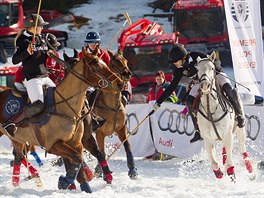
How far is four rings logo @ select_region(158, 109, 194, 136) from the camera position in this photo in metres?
17.5

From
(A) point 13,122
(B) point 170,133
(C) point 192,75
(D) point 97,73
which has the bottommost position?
(B) point 170,133

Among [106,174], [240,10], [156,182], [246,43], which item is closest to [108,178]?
[106,174]

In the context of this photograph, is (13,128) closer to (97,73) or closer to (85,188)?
(85,188)

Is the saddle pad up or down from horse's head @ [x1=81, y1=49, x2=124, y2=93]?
down

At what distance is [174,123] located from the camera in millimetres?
17828

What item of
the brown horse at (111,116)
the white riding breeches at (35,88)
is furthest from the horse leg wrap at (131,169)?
the white riding breeches at (35,88)

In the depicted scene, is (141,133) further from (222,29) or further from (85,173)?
(222,29)

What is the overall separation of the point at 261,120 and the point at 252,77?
94 cm

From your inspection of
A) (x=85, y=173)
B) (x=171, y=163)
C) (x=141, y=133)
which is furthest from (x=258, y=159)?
(x=85, y=173)

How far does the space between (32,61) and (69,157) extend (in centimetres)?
159

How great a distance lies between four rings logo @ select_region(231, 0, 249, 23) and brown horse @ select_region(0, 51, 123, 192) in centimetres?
432

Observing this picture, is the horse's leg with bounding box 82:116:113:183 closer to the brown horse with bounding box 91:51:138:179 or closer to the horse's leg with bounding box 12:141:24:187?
the brown horse with bounding box 91:51:138:179

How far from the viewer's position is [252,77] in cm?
1594

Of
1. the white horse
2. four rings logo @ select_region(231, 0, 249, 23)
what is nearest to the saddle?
the white horse
